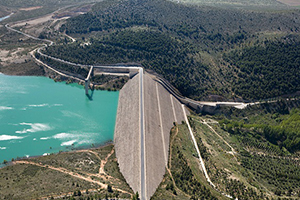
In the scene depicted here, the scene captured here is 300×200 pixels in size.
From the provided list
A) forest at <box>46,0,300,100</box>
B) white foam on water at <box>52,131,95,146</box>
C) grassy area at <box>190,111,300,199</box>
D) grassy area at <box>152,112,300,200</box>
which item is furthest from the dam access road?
grassy area at <box>190,111,300,199</box>

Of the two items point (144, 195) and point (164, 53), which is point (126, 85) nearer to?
point (164, 53)

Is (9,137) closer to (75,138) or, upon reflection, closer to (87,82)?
(75,138)

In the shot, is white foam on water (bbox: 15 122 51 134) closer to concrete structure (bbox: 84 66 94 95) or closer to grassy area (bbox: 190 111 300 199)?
concrete structure (bbox: 84 66 94 95)

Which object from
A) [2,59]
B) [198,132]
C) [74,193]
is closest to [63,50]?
[2,59]

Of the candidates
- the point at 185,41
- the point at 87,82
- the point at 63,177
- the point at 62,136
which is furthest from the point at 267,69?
the point at 63,177

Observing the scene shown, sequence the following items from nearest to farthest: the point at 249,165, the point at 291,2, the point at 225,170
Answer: the point at 225,170 → the point at 249,165 → the point at 291,2

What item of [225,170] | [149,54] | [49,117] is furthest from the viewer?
[149,54]
